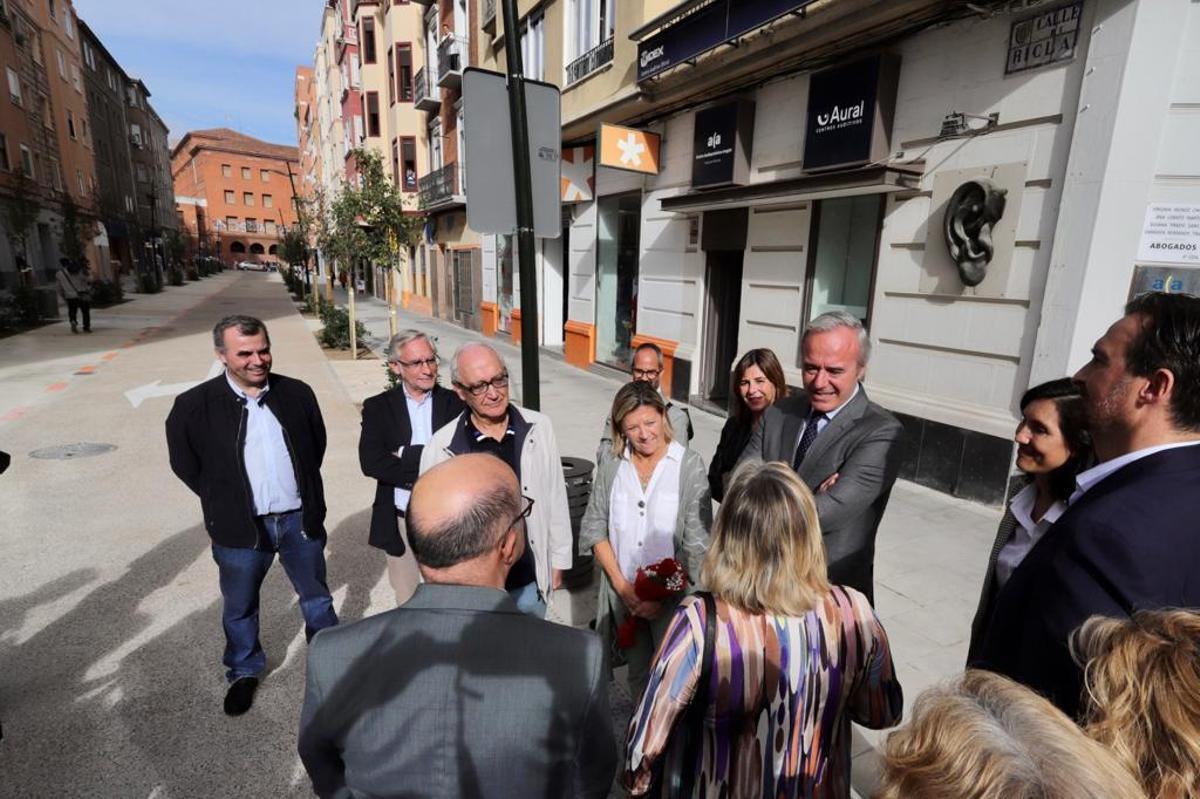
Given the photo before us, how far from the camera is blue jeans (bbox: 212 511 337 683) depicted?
2938mm

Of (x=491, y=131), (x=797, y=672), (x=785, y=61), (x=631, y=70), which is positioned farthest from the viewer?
(x=631, y=70)

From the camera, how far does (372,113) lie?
2939cm

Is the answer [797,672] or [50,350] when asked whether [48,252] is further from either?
[797,672]

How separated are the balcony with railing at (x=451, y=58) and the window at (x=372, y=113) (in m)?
11.7

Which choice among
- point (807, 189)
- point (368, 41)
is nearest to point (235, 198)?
point (368, 41)

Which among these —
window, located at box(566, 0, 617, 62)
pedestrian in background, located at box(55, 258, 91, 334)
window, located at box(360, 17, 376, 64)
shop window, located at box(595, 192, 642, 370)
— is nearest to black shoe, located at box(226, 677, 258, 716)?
shop window, located at box(595, 192, 642, 370)

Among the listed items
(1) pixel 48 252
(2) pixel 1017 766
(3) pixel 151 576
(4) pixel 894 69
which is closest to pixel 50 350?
(3) pixel 151 576

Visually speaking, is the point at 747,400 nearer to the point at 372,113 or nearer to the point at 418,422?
the point at 418,422

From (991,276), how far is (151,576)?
7.45 meters

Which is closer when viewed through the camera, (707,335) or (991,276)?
(991,276)

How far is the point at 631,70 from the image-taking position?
9.81m

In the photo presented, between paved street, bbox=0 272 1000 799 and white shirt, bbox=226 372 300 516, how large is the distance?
1070 millimetres

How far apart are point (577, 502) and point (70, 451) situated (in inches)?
269

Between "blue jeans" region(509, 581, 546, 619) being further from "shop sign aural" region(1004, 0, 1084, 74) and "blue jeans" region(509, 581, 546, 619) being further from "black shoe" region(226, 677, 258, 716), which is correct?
"shop sign aural" region(1004, 0, 1084, 74)
